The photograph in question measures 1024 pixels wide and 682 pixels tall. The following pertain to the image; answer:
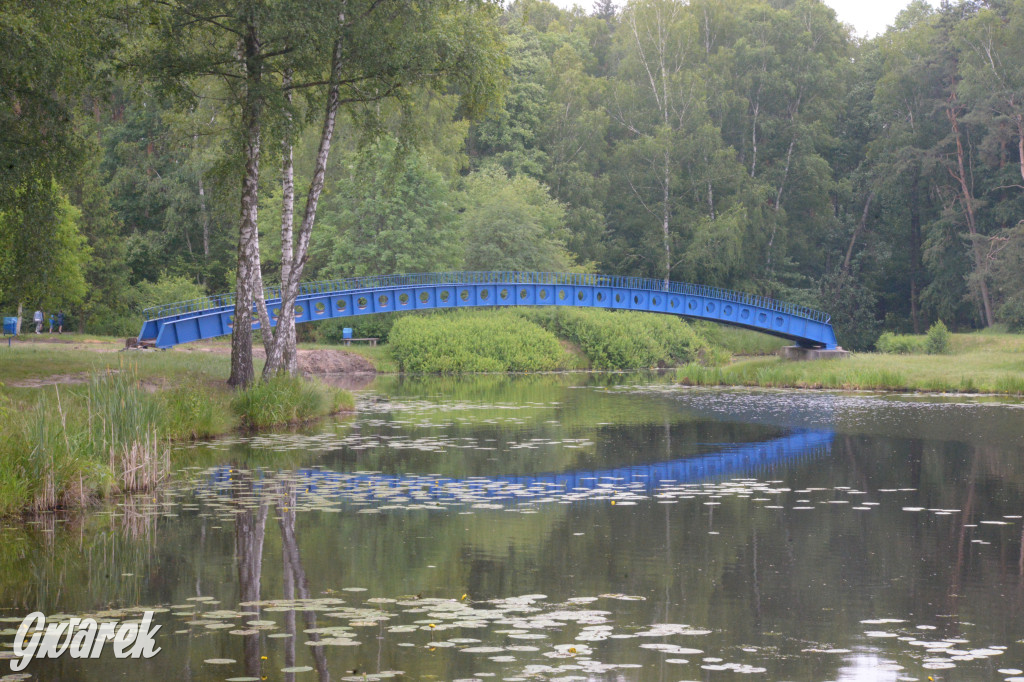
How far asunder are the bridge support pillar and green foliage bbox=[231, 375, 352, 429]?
23740mm

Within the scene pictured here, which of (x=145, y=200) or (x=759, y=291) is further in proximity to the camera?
(x=759, y=291)

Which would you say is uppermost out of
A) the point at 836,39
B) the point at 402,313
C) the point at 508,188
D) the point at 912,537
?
the point at 836,39

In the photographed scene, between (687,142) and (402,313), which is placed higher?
(687,142)

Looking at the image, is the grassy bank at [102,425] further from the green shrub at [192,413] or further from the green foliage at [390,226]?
the green foliage at [390,226]

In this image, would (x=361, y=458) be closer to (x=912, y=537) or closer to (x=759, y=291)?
(x=912, y=537)

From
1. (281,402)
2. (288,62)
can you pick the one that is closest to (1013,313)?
(288,62)

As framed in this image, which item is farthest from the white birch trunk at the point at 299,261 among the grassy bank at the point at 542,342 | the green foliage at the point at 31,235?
the grassy bank at the point at 542,342

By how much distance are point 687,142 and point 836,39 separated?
50.2ft

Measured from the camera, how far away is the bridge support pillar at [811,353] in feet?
147

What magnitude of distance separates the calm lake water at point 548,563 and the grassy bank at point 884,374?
52.6ft

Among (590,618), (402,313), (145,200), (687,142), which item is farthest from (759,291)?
(590,618)

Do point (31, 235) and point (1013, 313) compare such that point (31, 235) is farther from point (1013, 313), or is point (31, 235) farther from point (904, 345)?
point (1013, 313)

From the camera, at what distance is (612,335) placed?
5550 cm

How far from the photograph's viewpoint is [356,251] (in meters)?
54.6
